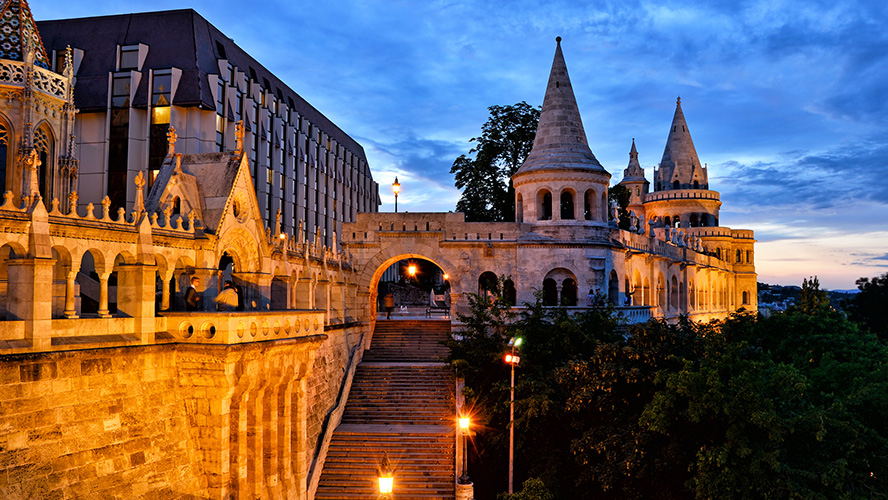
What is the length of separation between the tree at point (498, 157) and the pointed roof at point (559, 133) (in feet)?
37.6

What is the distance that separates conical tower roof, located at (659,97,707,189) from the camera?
70312mm

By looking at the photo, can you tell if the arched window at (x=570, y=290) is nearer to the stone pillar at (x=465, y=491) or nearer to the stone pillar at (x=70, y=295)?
the stone pillar at (x=465, y=491)

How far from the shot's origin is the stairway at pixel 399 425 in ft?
73.3

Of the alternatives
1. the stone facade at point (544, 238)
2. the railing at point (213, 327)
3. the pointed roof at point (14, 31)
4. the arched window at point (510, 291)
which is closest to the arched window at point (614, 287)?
the stone facade at point (544, 238)

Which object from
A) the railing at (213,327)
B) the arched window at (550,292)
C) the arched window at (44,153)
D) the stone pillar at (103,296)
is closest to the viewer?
the stone pillar at (103,296)

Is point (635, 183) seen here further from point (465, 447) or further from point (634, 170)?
point (465, 447)

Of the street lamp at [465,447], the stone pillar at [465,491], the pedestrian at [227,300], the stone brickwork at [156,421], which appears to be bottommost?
the stone pillar at [465,491]

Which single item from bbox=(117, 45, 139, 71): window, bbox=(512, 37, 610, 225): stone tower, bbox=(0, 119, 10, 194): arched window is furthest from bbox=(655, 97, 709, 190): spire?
bbox=(0, 119, 10, 194): arched window

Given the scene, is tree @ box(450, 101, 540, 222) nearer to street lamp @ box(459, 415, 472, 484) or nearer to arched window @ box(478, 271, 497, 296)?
arched window @ box(478, 271, 497, 296)

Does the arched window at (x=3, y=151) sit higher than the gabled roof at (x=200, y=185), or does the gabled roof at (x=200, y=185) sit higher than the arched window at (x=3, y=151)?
the arched window at (x=3, y=151)

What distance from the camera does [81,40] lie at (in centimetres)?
4216

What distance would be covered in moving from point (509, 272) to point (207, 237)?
20712 mm

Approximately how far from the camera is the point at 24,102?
54.3 ft

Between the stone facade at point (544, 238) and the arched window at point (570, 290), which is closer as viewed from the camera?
the stone facade at point (544, 238)
